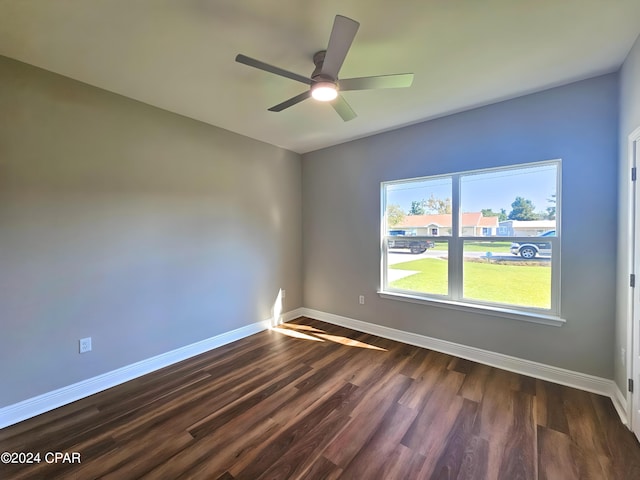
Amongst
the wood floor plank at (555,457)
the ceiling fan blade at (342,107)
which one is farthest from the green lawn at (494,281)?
the ceiling fan blade at (342,107)

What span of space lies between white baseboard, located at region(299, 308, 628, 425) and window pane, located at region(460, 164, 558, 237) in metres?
1.26

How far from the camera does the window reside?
2523mm

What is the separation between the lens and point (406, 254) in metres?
3.45

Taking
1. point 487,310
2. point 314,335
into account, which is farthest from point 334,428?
point 487,310

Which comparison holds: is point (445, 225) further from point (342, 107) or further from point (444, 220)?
A: point (342, 107)

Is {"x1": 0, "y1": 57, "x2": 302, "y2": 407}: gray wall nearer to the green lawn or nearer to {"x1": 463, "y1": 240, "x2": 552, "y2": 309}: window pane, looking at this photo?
the green lawn

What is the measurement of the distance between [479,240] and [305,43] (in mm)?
2529

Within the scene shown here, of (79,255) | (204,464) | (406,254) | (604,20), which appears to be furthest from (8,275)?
(604,20)

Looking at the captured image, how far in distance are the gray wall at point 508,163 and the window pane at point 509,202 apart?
0.13 metres

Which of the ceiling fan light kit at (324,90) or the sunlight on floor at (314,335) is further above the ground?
the ceiling fan light kit at (324,90)

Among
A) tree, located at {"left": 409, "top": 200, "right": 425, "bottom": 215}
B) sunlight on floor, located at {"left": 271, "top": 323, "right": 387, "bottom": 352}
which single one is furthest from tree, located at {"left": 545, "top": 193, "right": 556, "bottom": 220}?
sunlight on floor, located at {"left": 271, "top": 323, "right": 387, "bottom": 352}

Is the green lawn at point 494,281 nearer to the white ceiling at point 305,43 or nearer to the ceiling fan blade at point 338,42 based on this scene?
the white ceiling at point 305,43

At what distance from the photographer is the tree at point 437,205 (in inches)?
122

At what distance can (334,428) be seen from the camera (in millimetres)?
1903
